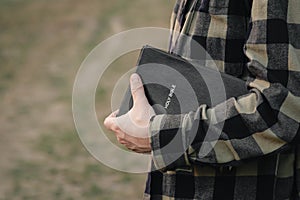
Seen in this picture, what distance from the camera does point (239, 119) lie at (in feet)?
4.57

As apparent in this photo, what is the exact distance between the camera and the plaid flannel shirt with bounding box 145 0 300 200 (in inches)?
53.1

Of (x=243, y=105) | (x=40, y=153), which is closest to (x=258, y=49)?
(x=243, y=105)

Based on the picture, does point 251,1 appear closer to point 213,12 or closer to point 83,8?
point 213,12

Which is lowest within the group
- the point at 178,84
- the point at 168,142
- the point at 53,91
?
the point at 53,91

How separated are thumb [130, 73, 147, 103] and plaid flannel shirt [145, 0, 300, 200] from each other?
0.23 feet

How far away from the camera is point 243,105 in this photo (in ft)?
4.58

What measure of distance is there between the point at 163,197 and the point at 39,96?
16.1 feet

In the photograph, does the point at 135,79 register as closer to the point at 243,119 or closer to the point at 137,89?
the point at 137,89

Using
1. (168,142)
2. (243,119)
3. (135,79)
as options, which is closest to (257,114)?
(243,119)

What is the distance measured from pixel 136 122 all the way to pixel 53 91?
5073 millimetres

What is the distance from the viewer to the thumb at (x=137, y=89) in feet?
5.03

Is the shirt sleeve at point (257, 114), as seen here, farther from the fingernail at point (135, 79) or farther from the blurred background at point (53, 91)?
the blurred background at point (53, 91)

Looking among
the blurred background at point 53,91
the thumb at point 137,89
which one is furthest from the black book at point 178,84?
the blurred background at point 53,91

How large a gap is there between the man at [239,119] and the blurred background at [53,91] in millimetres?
2925
